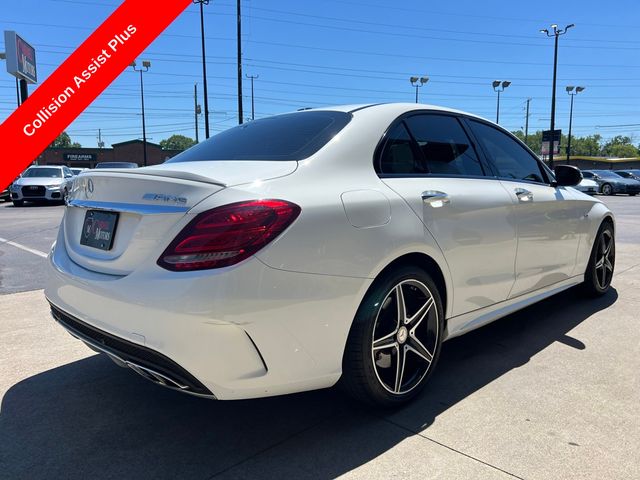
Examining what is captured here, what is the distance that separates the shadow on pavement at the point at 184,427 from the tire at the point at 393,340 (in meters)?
0.15

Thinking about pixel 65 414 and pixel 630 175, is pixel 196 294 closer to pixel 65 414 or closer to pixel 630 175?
pixel 65 414

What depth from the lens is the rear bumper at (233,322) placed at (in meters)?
1.92

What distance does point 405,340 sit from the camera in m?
2.66

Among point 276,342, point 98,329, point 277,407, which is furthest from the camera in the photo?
point 277,407

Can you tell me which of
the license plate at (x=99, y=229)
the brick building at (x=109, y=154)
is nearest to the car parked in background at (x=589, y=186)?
the license plate at (x=99, y=229)

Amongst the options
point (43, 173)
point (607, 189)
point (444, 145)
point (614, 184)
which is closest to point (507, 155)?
point (444, 145)

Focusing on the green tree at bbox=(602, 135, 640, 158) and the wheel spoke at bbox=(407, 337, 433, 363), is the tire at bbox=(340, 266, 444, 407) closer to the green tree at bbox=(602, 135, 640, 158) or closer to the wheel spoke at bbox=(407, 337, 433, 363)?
the wheel spoke at bbox=(407, 337, 433, 363)

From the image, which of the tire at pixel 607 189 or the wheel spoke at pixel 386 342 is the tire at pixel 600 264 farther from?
the tire at pixel 607 189

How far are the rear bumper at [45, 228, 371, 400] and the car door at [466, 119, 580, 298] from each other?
168 cm

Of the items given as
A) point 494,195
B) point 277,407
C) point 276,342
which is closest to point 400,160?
point 494,195

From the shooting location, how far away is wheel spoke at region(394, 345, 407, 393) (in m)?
2.62

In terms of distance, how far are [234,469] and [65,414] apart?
109cm

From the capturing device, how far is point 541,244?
12.0 ft

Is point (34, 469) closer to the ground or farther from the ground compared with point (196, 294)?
closer to the ground
